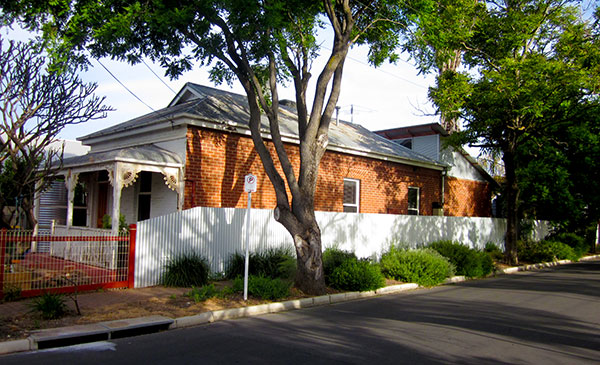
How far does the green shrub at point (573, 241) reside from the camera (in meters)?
22.9

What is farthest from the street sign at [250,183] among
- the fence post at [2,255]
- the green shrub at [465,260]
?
the green shrub at [465,260]

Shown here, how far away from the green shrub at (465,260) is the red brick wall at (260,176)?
3.55 meters

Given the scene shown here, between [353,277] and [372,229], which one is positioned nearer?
[353,277]

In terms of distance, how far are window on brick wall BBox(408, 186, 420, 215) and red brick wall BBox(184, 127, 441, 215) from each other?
37 cm

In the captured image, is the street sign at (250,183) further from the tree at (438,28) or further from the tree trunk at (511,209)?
the tree trunk at (511,209)

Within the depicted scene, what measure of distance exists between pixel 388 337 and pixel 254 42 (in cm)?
725

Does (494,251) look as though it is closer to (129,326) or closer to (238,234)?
(238,234)

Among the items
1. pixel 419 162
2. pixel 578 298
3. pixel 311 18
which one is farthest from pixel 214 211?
pixel 419 162

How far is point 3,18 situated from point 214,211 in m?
6.33

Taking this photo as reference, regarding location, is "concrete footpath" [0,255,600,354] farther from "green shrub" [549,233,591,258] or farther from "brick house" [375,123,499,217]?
"green shrub" [549,233,591,258]

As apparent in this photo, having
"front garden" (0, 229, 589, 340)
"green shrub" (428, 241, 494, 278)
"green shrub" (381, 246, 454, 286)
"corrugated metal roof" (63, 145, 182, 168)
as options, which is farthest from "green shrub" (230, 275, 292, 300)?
"green shrub" (428, 241, 494, 278)

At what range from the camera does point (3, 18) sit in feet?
34.1

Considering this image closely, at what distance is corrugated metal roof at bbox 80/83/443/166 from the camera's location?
43.8 ft

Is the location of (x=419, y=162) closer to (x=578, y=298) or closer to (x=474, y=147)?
(x=474, y=147)
